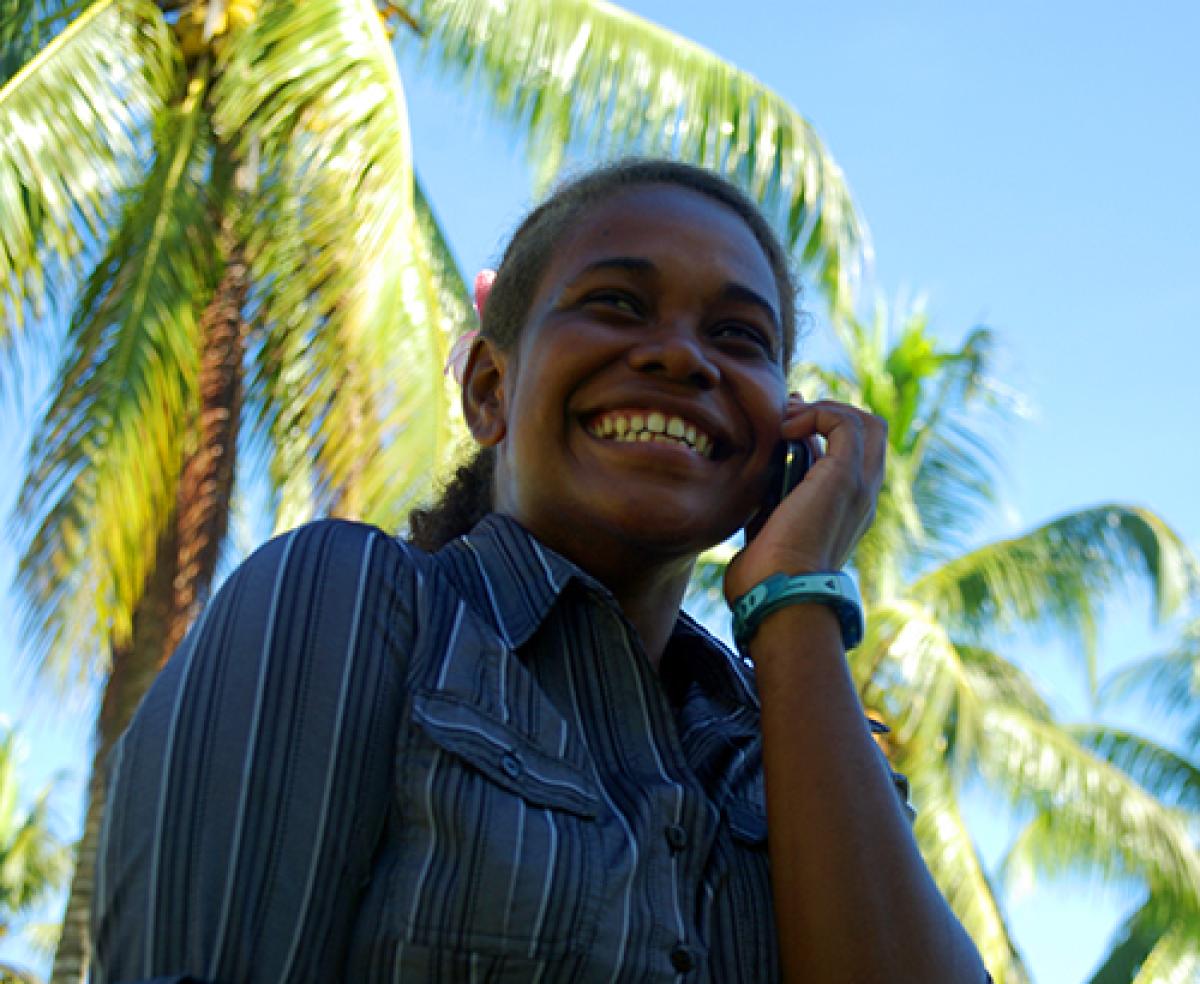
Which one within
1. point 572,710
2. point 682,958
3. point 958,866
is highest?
point 958,866

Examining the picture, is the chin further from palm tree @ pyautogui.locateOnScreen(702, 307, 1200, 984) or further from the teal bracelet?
palm tree @ pyautogui.locateOnScreen(702, 307, 1200, 984)

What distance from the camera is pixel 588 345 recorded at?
2107mm

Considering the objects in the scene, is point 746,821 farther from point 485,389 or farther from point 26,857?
point 26,857

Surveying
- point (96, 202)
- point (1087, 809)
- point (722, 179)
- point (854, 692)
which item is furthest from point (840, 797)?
point (1087, 809)

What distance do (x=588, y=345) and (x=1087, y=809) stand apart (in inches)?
449

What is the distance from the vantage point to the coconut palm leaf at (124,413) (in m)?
7.89

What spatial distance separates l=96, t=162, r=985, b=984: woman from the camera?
1.52 metres

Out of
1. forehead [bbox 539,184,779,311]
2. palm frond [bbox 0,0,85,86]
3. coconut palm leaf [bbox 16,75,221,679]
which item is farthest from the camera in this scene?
palm frond [bbox 0,0,85,86]

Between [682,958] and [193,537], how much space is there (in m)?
7.24

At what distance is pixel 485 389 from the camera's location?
235 cm

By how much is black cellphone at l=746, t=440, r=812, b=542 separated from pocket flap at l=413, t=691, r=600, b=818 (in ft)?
2.08

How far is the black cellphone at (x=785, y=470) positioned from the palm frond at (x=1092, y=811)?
414 inches

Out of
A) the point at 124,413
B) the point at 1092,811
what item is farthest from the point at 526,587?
the point at 1092,811

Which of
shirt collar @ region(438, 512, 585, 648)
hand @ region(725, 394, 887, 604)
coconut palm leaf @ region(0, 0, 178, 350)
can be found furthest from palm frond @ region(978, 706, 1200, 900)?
shirt collar @ region(438, 512, 585, 648)
